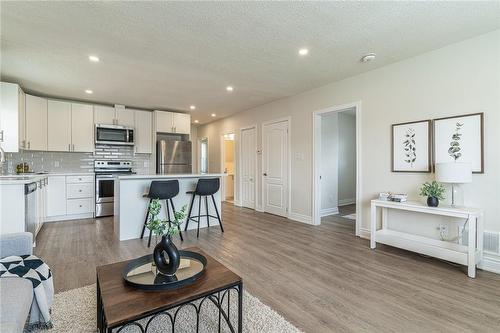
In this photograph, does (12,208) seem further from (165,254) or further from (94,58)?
(165,254)

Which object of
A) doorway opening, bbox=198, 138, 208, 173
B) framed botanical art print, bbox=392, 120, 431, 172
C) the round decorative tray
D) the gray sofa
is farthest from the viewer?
doorway opening, bbox=198, 138, 208, 173

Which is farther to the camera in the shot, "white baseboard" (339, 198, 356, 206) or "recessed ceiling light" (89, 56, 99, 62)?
"white baseboard" (339, 198, 356, 206)

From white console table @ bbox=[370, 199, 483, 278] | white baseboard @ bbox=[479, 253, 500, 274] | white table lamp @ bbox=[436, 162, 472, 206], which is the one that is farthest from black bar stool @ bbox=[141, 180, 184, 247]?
white baseboard @ bbox=[479, 253, 500, 274]

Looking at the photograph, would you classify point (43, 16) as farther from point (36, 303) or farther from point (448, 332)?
point (448, 332)

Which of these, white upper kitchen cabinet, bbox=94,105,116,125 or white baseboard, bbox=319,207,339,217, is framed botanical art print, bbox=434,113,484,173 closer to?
white baseboard, bbox=319,207,339,217

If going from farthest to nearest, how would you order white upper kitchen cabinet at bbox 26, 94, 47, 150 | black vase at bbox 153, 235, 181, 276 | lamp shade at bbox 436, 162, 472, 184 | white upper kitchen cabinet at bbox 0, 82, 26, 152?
white upper kitchen cabinet at bbox 26, 94, 47, 150 < white upper kitchen cabinet at bbox 0, 82, 26, 152 < lamp shade at bbox 436, 162, 472, 184 < black vase at bbox 153, 235, 181, 276

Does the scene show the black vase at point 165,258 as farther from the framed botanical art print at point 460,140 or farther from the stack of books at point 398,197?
the framed botanical art print at point 460,140

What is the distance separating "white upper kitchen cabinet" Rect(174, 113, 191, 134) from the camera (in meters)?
6.29

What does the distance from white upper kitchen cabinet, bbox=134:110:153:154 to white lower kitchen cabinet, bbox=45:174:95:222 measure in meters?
1.28

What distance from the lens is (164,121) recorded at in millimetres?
6102

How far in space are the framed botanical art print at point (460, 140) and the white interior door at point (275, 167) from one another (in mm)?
2704

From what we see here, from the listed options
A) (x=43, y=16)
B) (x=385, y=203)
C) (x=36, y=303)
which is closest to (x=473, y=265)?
(x=385, y=203)

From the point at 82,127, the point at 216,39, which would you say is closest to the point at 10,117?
the point at 82,127

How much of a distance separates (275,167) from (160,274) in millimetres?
4181
